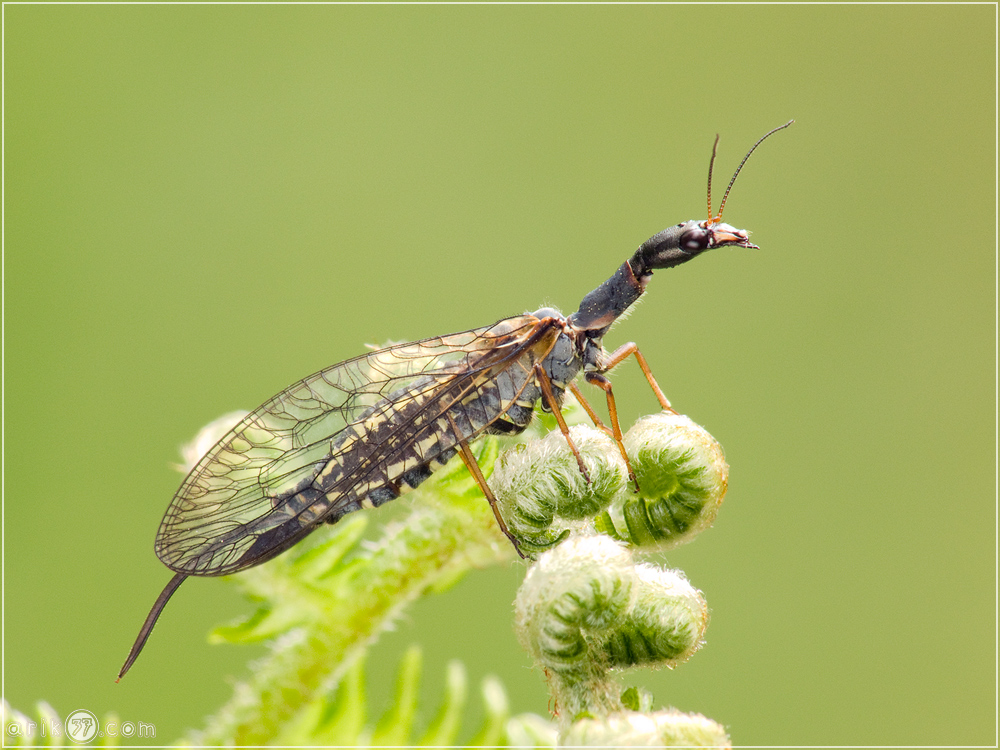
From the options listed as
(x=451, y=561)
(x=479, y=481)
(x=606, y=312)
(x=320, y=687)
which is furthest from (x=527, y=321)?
(x=320, y=687)

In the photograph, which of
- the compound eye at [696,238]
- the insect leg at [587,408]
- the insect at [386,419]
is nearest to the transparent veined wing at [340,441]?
the insect at [386,419]

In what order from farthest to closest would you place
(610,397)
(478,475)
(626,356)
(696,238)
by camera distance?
(626,356) < (610,397) < (696,238) < (478,475)

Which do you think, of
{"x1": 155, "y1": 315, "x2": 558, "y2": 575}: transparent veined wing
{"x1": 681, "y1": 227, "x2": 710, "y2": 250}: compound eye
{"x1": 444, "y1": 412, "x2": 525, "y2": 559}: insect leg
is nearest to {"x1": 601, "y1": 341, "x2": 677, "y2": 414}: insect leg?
{"x1": 155, "y1": 315, "x2": 558, "y2": 575}: transparent veined wing

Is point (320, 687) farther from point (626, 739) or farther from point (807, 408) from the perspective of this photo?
point (807, 408)

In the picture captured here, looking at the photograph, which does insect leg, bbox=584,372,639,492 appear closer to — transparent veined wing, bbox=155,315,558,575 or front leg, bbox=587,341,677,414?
front leg, bbox=587,341,677,414

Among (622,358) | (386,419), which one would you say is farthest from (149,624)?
(622,358)

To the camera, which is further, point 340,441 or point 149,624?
point 340,441

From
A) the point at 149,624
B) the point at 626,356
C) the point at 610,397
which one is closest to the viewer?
the point at 149,624

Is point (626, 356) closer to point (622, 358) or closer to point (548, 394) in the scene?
point (622, 358)

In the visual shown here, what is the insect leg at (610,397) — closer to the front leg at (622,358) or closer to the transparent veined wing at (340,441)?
the front leg at (622,358)
